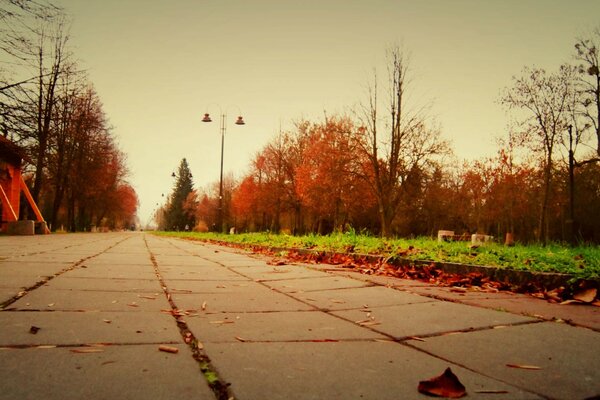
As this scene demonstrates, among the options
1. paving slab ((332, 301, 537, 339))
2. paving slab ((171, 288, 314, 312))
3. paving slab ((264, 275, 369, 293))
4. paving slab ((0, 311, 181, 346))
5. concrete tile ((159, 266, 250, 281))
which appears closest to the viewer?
paving slab ((0, 311, 181, 346))

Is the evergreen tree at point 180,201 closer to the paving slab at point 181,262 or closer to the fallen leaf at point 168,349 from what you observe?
the paving slab at point 181,262

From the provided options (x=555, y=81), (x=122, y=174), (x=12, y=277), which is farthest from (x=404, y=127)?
(x=122, y=174)

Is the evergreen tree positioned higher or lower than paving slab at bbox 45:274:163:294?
higher

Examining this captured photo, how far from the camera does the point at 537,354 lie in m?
1.83

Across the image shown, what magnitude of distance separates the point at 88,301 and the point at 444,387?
2.63 metres

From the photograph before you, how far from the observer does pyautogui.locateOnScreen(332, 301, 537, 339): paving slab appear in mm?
2342

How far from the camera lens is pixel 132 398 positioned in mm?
1258

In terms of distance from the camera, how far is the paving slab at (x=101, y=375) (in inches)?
50.4

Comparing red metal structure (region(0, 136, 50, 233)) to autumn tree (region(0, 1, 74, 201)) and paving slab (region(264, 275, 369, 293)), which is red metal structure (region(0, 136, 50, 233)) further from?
paving slab (region(264, 275, 369, 293))

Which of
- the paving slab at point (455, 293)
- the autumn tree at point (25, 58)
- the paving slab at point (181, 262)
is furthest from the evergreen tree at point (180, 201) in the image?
the paving slab at point (455, 293)

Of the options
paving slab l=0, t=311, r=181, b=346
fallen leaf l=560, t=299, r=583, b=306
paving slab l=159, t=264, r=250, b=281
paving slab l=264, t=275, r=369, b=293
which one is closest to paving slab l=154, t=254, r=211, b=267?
paving slab l=159, t=264, r=250, b=281

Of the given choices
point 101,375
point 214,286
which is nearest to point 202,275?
point 214,286

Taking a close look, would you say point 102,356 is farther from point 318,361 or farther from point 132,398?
point 318,361

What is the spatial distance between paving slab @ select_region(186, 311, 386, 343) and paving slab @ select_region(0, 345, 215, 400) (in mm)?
417
